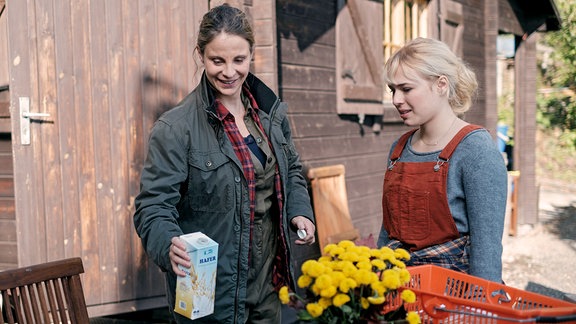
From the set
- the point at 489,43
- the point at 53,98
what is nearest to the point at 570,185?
the point at 489,43

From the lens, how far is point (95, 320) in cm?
473

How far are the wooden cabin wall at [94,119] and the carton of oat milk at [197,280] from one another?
2100mm

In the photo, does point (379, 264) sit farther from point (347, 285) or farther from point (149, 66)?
point (149, 66)

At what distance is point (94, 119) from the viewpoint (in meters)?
3.88

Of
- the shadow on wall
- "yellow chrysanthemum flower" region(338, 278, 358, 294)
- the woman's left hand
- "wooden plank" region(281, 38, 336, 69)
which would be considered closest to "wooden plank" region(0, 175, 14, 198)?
"wooden plank" region(281, 38, 336, 69)

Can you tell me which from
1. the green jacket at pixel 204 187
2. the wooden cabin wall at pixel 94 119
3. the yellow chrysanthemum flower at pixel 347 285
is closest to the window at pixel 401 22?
the wooden cabin wall at pixel 94 119

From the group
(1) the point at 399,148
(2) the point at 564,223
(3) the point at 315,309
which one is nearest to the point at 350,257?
(3) the point at 315,309

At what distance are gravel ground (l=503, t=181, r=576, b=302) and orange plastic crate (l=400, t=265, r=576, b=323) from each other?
441 centimetres

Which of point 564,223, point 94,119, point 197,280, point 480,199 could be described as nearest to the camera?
point 197,280

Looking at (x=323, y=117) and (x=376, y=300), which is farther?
(x=323, y=117)

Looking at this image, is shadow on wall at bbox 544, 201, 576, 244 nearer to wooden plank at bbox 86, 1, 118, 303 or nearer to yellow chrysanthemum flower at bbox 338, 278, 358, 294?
wooden plank at bbox 86, 1, 118, 303

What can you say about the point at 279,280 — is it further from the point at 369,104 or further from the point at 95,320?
the point at 369,104

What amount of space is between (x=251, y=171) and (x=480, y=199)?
0.72 m

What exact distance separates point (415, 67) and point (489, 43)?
772 centimetres
